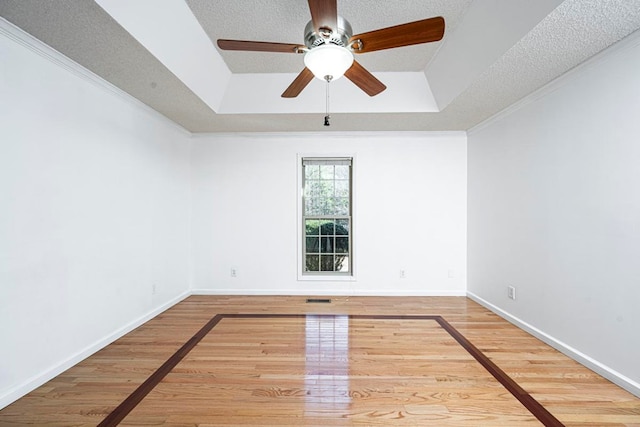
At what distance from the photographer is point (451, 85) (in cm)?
300

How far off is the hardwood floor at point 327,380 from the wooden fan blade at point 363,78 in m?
2.20

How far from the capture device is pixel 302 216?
440 cm

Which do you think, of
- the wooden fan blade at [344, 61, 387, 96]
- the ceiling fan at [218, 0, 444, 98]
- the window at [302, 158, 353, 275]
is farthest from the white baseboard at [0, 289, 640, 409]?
the wooden fan blade at [344, 61, 387, 96]

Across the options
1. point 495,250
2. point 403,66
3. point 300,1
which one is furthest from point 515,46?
point 495,250

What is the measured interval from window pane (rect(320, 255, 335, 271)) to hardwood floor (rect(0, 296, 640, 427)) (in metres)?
1.21

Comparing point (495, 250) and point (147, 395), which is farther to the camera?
point (495, 250)

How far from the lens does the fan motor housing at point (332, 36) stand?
5.85 feet

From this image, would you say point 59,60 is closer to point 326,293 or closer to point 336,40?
point 336,40

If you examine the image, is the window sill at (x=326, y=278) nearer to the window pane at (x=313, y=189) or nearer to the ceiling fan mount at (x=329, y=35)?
the window pane at (x=313, y=189)

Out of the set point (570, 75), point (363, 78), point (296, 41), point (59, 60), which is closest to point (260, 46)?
point (363, 78)

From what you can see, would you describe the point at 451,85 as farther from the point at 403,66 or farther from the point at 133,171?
the point at 133,171

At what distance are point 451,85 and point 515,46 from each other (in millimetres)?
895

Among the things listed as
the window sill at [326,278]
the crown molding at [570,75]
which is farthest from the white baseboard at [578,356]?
the crown molding at [570,75]

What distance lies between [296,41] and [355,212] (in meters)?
2.34
